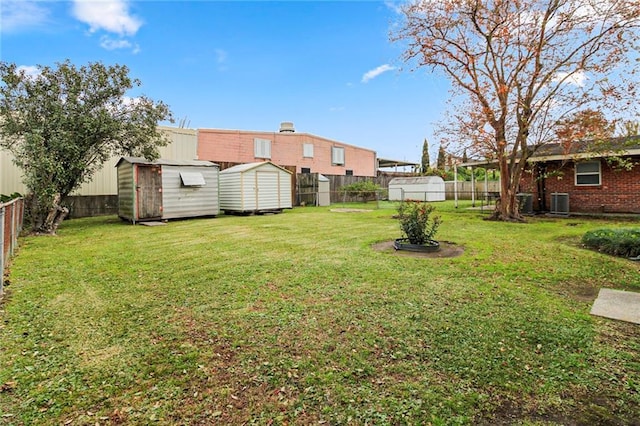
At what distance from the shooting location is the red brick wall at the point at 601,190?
11.4 m

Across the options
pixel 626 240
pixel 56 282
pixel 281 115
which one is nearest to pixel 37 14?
pixel 56 282

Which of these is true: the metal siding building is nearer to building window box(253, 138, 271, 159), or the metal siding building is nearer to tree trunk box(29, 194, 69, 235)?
tree trunk box(29, 194, 69, 235)

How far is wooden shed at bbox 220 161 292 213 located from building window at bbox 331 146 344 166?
39.0 ft

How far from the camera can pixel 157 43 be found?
10547mm

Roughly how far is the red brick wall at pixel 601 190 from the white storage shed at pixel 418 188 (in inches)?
313

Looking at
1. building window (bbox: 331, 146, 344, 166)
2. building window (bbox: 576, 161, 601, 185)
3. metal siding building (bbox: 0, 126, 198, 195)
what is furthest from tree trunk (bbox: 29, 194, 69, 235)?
building window (bbox: 331, 146, 344, 166)

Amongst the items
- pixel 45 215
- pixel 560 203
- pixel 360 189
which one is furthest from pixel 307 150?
pixel 45 215

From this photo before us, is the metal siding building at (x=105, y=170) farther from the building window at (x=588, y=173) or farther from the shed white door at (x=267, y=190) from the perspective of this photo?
the building window at (x=588, y=173)

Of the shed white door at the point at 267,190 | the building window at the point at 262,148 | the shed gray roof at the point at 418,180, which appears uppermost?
the building window at the point at 262,148

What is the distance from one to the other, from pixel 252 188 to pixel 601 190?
41.4 ft

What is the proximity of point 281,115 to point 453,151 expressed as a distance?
50.4ft

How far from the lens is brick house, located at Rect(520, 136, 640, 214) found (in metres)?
11.2

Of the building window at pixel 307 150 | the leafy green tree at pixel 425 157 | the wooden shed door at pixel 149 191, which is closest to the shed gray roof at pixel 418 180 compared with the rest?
the building window at pixel 307 150

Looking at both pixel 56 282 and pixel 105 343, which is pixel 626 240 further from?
pixel 56 282
